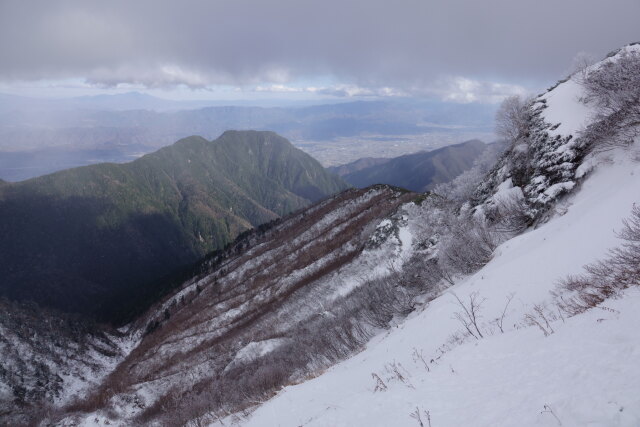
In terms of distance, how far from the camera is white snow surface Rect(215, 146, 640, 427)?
205 inches

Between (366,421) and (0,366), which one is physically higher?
(366,421)

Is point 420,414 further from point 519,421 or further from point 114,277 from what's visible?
point 114,277

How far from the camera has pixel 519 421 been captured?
5367 millimetres

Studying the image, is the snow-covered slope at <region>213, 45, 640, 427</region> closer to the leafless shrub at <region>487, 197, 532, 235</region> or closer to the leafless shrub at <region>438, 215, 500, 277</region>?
the leafless shrub at <region>487, 197, 532, 235</region>

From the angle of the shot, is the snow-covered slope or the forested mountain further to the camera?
the forested mountain

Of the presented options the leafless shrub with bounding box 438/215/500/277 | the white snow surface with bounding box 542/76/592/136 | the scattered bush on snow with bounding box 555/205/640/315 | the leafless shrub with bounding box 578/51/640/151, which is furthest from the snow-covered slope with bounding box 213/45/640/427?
the leafless shrub with bounding box 438/215/500/277

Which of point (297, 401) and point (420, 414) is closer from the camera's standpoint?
point (420, 414)

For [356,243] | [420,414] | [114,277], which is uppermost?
[420,414]

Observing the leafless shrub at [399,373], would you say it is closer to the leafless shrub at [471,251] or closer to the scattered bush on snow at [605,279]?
the scattered bush on snow at [605,279]

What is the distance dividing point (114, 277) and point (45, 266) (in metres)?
39.8

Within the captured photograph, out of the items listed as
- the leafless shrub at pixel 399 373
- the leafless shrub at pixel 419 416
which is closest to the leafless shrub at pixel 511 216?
the leafless shrub at pixel 399 373

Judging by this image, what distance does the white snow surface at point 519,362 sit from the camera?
5.21m

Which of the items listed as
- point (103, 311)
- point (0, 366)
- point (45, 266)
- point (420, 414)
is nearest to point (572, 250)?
point (420, 414)

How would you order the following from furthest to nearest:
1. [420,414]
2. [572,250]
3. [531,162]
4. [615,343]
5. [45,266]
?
[45,266]
[531,162]
[572,250]
[420,414]
[615,343]
